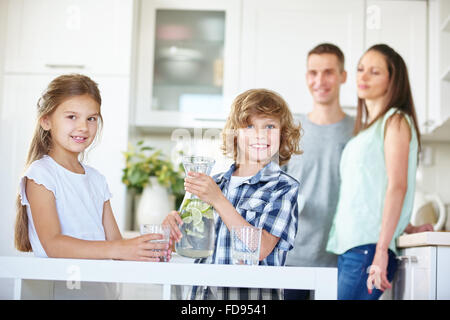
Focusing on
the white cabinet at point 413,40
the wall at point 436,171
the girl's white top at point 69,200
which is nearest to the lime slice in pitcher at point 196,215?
the girl's white top at point 69,200

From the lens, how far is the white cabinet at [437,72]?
1437 millimetres

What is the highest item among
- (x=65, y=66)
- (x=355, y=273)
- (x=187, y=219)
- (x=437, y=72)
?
(x=437, y=72)

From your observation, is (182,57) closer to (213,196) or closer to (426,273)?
(426,273)

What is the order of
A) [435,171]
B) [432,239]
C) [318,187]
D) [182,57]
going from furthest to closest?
[435,171] → [182,57] → [432,239] → [318,187]

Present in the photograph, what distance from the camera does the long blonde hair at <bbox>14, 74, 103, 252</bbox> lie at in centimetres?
53

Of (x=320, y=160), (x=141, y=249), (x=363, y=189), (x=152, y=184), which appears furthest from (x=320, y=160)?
(x=152, y=184)

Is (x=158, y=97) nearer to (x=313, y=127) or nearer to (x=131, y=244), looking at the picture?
(x=313, y=127)

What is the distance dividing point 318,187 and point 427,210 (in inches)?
34.3

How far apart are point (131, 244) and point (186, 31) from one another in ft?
3.34

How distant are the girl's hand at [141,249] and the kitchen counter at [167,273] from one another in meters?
0.05

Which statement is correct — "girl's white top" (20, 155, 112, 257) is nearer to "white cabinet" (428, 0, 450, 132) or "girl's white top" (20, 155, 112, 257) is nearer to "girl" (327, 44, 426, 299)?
"girl" (327, 44, 426, 299)

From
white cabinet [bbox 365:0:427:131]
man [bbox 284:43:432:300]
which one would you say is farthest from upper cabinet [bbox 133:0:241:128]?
man [bbox 284:43:432:300]

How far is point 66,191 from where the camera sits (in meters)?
0.53

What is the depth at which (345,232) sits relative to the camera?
931mm
